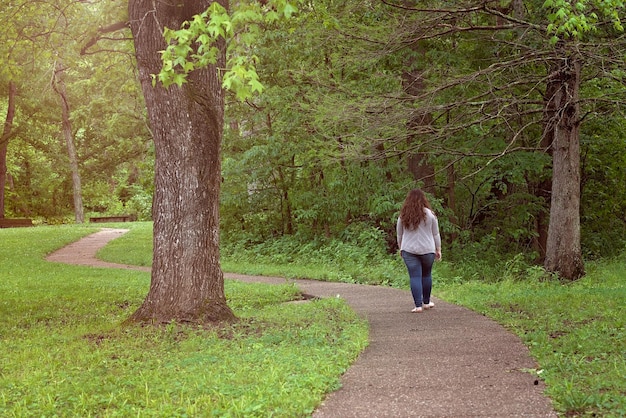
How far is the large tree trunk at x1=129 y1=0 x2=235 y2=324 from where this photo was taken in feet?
27.3

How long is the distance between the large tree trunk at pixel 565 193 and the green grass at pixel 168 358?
6.03m

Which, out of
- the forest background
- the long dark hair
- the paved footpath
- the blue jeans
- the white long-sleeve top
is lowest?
the paved footpath

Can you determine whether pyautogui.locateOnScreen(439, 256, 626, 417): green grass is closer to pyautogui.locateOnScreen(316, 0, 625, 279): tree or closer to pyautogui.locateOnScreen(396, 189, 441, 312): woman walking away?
pyautogui.locateOnScreen(396, 189, 441, 312): woman walking away

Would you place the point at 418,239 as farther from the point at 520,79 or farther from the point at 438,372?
the point at 520,79

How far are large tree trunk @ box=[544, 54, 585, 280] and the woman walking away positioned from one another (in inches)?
220

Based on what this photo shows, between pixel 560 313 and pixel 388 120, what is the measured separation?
19.7ft

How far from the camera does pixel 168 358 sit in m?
6.54

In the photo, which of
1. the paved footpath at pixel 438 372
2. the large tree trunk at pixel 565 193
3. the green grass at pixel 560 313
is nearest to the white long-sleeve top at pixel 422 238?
the paved footpath at pixel 438 372

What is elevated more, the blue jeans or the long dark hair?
the long dark hair

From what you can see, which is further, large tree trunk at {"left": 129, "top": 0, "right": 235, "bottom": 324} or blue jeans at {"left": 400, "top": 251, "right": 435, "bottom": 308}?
blue jeans at {"left": 400, "top": 251, "right": 435, "bottom": 308}

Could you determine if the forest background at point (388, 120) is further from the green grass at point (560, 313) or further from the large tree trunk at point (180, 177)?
the large tree trunk at point (180, 177)

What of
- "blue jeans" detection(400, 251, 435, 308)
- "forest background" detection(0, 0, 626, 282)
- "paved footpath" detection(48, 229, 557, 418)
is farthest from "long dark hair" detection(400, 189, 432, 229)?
"forest background" detection(0, 0, 626, 282)

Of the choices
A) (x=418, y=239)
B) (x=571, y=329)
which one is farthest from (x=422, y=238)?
(x=571, y=329)

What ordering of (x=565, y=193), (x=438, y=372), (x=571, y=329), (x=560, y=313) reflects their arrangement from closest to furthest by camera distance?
(x=438, y=372) → (x=571, y=329) → (x=560, y=313) → (x=565, y=193)
